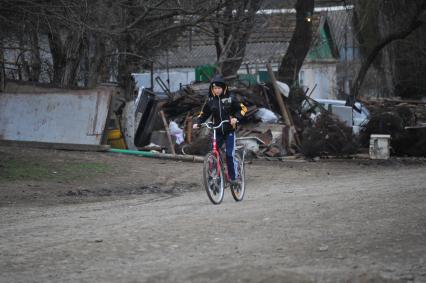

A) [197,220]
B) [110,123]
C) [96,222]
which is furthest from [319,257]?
[110,123]

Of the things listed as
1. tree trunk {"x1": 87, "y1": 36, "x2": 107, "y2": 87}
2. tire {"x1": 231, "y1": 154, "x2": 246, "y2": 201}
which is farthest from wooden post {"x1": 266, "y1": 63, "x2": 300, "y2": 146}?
tire {"x1": 231, "y1": 154, "x2": 246, "y2": 201}

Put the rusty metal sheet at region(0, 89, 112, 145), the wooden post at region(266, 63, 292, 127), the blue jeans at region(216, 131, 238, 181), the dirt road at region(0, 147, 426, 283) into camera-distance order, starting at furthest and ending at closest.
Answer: the wooden post at region(266, 63, 292, 127), the rusty metal sheet at region(0, 89, 112, 145), the blue jeans at region(216, 131, 238, 181), the dirt road at region(0, 147, 426, 283)

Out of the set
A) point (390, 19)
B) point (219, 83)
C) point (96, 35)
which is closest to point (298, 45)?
point (390, 19)

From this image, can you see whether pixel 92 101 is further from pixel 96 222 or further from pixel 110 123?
pixel 96 222

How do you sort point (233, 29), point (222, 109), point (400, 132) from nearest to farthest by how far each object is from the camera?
point (222, 109) → point (400, 132) → point (233, 29)

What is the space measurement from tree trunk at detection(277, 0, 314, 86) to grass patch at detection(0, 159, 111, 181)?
14.0 m

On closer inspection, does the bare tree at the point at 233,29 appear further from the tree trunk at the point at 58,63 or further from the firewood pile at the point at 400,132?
the firewood pile at the point at 400,132

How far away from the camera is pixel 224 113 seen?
42.0 ft

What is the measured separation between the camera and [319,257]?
7.59 meters

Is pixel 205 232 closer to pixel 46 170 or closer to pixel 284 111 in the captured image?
pixel 46 170

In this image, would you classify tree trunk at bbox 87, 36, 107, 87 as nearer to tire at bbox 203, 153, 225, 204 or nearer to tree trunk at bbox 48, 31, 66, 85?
tree trunk at bbox 48, 31, 66, 85

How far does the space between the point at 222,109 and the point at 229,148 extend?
0.64 m

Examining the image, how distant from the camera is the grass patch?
1748cm

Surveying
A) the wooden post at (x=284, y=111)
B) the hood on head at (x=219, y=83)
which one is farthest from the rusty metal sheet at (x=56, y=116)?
the hood on head at (x=219, y=83)
